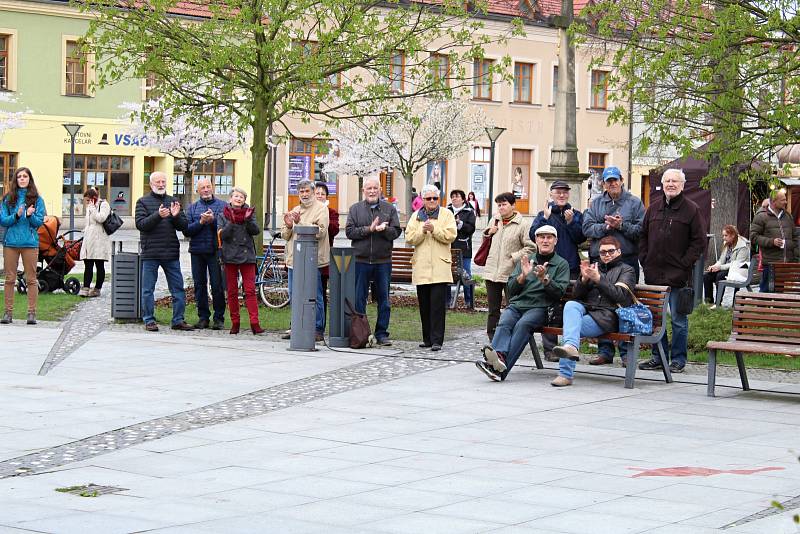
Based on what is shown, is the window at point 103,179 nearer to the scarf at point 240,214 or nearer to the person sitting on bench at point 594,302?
the scarf at point 240,214

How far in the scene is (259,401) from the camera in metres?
11.1

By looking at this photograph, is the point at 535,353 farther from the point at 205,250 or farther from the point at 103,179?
the point at 103,179

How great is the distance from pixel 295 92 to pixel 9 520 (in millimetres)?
13749

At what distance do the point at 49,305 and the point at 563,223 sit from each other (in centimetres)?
846

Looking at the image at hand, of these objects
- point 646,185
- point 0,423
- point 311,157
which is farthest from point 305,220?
point 646,185

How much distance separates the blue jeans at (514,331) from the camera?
1242 centimetres

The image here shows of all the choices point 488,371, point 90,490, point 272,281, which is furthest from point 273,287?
point 90,490

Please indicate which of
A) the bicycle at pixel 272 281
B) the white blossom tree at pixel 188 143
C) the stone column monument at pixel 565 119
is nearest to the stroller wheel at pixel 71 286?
the bicycle at pixel 272 281

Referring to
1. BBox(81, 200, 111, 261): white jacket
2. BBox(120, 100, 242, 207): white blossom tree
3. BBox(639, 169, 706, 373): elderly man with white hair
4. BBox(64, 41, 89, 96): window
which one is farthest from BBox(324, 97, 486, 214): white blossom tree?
BBox(639, 169, 706, 373): elderly man with white hair

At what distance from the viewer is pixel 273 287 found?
19.6m

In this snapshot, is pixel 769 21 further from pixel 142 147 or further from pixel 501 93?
pixel 501 93

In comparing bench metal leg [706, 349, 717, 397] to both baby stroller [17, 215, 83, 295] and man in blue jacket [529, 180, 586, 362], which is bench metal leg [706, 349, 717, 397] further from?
baby stroller [17, 215, 83, 295]

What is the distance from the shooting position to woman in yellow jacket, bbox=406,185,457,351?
14.5 metres

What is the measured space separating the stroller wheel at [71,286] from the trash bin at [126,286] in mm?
4234
